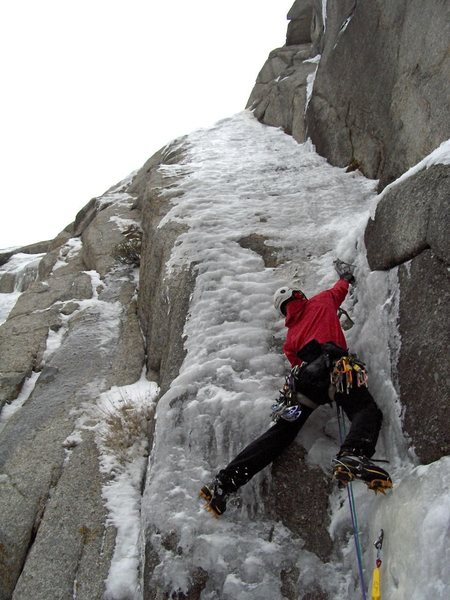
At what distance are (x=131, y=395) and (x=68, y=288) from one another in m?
4.77

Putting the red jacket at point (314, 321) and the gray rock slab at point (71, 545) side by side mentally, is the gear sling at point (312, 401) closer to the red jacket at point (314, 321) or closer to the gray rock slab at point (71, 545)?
the red jacket at point (314, 321)

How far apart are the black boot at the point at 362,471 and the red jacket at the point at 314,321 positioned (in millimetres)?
1409

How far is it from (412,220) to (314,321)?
1452mm

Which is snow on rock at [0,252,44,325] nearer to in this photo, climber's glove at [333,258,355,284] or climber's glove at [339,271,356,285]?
climber's glove at [333,258,355,284]

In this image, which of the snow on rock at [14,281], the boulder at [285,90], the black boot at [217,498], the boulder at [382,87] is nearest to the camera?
the black boot at [217,498]

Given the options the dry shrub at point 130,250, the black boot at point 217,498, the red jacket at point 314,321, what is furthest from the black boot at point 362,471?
the dry shrub at point 130,250

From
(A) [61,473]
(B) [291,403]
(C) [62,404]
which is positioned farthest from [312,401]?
(C) [62,404]

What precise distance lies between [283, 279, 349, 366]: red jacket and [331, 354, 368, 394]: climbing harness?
0.49m

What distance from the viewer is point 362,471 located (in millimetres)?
3977

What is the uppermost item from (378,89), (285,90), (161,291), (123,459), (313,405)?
(285,90)

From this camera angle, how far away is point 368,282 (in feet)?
18.9

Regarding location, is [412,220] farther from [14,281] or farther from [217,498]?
[14,281]

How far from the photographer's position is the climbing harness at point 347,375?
4656mm

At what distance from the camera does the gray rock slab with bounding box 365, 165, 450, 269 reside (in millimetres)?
4477
